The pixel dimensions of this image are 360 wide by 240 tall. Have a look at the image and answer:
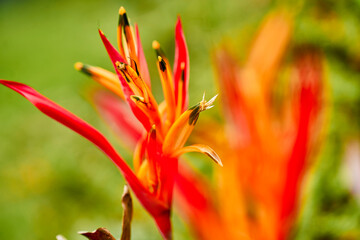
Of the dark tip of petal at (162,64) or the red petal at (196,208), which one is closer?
the dark tip of petal at (162,64)

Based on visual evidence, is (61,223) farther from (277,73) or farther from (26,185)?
(277,73)

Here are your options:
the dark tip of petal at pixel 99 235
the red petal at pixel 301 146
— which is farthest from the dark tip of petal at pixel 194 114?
the red petal at pixel 301 146

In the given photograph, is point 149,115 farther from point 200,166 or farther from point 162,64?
point 200,166

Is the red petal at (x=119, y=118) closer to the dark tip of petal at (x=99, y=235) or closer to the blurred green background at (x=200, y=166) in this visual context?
the blurred green background at (x=200, y=166)

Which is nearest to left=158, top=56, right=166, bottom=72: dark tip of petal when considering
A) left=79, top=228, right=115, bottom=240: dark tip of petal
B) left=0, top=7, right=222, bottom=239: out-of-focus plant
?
left=0, top=7, right=222, bottom=239: out-of-focus plant

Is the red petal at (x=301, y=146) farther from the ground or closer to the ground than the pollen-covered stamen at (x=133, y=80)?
farther from the ground

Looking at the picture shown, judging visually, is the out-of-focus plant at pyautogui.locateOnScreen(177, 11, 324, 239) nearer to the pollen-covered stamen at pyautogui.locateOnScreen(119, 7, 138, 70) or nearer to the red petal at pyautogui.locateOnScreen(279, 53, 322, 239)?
the red petal at pyautogui.locateOnScreen(279, 53, 322, 239)

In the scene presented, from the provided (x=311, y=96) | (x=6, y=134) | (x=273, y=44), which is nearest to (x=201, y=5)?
(x=273, y=44)
